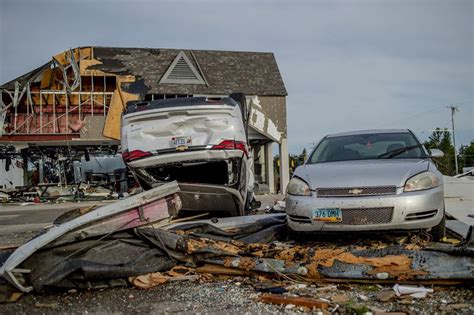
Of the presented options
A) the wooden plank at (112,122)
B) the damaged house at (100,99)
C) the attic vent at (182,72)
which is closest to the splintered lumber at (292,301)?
the wooden plank at (112,122)

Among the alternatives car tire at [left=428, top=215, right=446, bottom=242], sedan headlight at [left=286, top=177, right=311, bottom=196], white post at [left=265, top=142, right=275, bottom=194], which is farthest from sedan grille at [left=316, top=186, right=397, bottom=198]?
white post at [left=265, top=142, right=275, bottom=194]

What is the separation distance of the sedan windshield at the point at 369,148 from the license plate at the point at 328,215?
61.0 inches

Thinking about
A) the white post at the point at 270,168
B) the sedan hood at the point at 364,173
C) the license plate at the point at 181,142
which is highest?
the license plate at the point at 181,142

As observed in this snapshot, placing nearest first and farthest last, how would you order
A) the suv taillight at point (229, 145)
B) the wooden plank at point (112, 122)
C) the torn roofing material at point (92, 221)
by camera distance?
the torn roofing material at point (92, 221) < the suv taillight at point (229, 145) < the wooden plank at point (112, 122)

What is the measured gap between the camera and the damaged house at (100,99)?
22484 millimetres

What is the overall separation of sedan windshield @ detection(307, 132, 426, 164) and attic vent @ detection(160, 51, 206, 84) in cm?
1891

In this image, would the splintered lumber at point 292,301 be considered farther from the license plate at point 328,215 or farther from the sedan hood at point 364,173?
the sedan hood at point 364,173

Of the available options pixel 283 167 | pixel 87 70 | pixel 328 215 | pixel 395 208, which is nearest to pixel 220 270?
pixel 328 215

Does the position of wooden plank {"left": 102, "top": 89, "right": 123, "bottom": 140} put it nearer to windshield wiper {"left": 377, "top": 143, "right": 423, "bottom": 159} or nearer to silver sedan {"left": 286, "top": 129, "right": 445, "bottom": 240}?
silver sedan {"left": 286, "top": 129, "right": 445, "bottom": 240}

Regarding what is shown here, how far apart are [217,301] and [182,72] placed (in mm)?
22370

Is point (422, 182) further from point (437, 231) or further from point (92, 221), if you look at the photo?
point (92, 221)

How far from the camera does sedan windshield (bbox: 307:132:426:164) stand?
20.7 feet

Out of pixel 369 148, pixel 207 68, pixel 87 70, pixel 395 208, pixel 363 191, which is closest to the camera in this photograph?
pixel 395 208

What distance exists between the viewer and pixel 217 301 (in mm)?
3893
